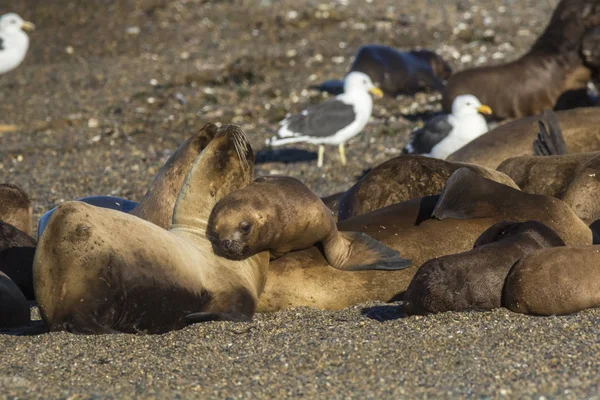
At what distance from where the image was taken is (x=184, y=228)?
17.7 feet

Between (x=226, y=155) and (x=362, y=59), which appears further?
(x=362, y=59)

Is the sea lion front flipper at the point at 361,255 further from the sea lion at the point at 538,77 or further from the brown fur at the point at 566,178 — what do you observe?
the sea lion at the point at 538,77

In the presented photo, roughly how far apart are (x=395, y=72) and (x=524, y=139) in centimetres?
486

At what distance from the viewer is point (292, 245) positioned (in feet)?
17.9

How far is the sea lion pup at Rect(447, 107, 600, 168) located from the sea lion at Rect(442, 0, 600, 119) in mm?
3107

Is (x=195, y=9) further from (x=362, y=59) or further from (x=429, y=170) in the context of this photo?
(x=429, y=170)

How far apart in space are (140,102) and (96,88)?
1190 mm

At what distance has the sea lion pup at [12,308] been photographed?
525 centimetres

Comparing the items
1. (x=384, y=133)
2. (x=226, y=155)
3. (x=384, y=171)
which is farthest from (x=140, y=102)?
(x=226, y=155)

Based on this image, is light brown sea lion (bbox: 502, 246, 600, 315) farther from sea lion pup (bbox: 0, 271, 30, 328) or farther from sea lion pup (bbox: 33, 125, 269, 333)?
sea lion pup (bbox: 0, 271, 30, 328)

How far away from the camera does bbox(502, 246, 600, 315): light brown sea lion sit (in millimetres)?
4777

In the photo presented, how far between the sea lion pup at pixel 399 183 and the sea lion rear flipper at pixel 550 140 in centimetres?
119

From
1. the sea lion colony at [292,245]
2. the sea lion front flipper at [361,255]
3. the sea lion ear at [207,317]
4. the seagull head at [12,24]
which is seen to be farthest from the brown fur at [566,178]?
the seagull head at [12,24]

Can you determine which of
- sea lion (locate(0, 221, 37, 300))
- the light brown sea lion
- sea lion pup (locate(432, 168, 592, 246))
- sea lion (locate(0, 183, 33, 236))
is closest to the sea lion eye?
sea lion pup (locate(432, 168, 592, 246))
